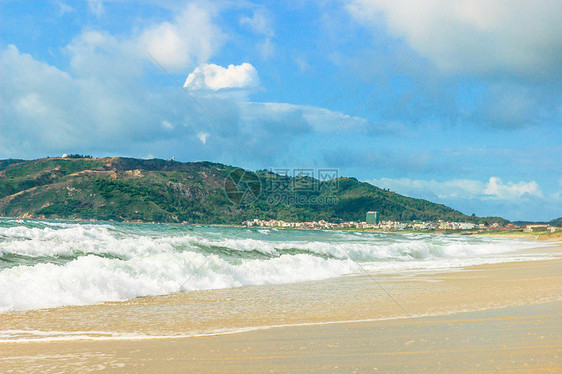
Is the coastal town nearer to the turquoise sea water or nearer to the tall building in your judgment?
the tall building

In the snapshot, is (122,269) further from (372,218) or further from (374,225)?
(372,218)

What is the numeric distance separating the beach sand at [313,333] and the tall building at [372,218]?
98.2 meters

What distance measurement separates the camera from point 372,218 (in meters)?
111

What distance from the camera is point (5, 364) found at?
4.91 meters

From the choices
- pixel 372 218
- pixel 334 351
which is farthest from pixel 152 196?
pixel 334 351

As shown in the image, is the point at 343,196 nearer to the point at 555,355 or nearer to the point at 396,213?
the point at 396,213

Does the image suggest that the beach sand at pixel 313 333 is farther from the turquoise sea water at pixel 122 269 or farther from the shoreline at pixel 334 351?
the turquoise sea water at pixel 122 269

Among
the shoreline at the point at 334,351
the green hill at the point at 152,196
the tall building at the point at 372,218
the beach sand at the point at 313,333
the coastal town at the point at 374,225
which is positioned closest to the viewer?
the shoreline at the point at 334,351

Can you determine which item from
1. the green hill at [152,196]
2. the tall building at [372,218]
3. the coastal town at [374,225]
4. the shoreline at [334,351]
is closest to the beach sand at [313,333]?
the shoreline at [334,351]

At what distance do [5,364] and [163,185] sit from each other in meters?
91.0

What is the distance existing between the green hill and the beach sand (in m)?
60.5

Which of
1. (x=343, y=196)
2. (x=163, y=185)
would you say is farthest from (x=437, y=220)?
(x=163, y=185)

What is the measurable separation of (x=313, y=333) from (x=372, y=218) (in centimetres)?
10706

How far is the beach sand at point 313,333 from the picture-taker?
4723mm
